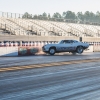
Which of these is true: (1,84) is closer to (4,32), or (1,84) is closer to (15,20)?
(4,32)

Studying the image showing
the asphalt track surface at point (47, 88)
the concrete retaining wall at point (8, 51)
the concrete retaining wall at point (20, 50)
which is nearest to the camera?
the asphalt track surface at point (47, 88)

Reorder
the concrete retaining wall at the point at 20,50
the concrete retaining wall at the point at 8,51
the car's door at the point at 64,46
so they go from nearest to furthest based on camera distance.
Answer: the concrete retaining wall at the point at 8,51, the concrete retaining wall at the point at 20,50, the car's door at the point at 64,46

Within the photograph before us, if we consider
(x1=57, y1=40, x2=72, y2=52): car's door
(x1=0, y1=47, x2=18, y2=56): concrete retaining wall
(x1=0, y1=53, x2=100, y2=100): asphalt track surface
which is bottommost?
(x1=0, y1=53, x2=100, y2=100): asphalt track surface

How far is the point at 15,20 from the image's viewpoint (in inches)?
2277

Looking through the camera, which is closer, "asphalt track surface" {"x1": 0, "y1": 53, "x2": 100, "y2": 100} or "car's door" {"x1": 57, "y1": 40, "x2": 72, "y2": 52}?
"asphalt track surface" {"x1": 0, "y1": 53, "x2": 100, "y2": 100}

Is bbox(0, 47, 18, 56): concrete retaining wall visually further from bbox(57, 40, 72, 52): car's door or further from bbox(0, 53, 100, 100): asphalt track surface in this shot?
bbox(0, 53, 100, 100): asphalt track surface

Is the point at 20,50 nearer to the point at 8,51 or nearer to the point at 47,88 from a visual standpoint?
the point at 8,51

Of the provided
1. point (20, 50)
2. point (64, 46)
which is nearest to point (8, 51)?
point (20, 50)

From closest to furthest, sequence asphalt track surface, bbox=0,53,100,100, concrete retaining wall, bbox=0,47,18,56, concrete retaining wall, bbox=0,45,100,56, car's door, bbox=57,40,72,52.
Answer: asphalt track surface, bbox=0,53,100,100 < concrete retaining wall, bbox=0,47,18,56 < concrete retaining wall, bbox=0,45,100,56 < car's door, bbox=57,40,72,52

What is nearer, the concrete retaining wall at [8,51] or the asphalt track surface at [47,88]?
the asphalt track surface at [47,88]

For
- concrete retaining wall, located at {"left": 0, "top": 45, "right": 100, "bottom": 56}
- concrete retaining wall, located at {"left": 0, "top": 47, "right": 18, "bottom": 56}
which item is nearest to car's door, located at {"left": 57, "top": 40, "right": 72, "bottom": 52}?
concrete retaining wall, located at {"left": 0, "top": 45, "right": 100, "bottom": 56}

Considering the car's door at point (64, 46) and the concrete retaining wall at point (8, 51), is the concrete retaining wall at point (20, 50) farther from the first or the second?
the car's door at point (64, 46)

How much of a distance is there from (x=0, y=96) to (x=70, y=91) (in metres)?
2.31

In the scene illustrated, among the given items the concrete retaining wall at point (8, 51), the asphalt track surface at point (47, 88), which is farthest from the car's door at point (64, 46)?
the asphalt track surface at point (47, 88)
